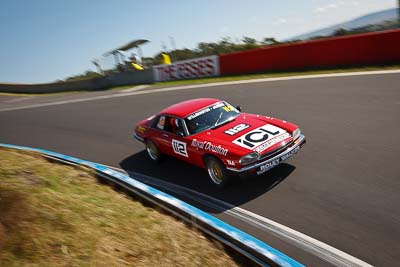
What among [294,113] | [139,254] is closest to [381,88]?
[294,113]

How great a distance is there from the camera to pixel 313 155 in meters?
7.28

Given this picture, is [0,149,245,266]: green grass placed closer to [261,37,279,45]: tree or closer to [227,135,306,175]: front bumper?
[227,135,306,175]: front bumper

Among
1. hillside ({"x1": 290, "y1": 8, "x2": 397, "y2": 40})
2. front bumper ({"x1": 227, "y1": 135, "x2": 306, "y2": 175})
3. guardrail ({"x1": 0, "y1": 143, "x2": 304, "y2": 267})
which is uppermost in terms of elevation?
hillside ({"x1": 290, "y1": 8, "x2": 397, "y2": 40})

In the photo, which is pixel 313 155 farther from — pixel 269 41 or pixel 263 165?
pixel 269 41

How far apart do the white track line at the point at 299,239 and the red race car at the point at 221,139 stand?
751 millimetres

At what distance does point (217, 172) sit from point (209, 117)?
1.32 m

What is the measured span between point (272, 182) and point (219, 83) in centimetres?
1234

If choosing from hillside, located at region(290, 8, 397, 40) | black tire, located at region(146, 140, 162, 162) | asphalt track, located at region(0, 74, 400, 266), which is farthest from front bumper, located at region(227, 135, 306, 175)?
hillside, located at region(290, 8, 397, 40)

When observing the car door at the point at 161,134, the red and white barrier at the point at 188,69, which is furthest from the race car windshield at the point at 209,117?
the red and white barrier at the point at 188,69

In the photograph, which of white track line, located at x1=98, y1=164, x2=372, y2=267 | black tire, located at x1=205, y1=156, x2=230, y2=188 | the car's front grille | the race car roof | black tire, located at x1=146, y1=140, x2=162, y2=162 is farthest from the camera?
black tire, located at x1=146, y1=140, x2=162, y2=162

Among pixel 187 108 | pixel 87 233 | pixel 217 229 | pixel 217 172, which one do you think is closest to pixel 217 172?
pixel 217 172

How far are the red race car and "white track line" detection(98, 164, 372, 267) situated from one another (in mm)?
751

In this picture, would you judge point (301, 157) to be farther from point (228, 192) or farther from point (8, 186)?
point (8, 186)

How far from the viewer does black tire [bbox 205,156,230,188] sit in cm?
631
